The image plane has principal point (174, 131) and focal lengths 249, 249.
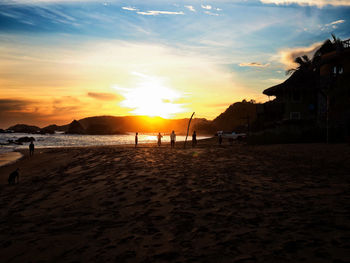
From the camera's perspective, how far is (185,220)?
4.95 meters

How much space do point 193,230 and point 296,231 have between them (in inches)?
67.5

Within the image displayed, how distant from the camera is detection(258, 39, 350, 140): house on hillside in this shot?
25047 mm

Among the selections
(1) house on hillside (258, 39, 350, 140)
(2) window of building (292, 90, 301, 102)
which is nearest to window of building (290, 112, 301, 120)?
(1) house on hillside (258, 39, 350, 140)

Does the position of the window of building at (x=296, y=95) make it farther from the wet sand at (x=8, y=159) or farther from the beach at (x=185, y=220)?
the wet sand at (x=8, y=159)

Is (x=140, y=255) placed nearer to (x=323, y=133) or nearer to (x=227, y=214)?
(x=227, y=214)

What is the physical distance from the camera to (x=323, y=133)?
24156mm

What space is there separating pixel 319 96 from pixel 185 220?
36392 mm

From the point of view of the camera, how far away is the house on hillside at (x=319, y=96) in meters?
25.0

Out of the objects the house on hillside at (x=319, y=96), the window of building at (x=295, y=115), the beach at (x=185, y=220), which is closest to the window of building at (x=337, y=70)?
the house on hillside at (x=319, y=96)

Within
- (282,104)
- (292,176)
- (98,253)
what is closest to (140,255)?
(98,253)

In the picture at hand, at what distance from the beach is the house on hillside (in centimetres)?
1994

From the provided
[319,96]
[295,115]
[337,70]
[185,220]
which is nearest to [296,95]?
[295,115]

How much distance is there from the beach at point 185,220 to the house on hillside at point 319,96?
19.9 m

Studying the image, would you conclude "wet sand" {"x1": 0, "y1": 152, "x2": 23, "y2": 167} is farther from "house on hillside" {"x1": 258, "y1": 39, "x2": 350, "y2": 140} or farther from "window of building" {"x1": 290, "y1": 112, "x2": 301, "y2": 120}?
"window of building" {"x1": 290, "y1": 112, "x2": 301, "y2": 120}
